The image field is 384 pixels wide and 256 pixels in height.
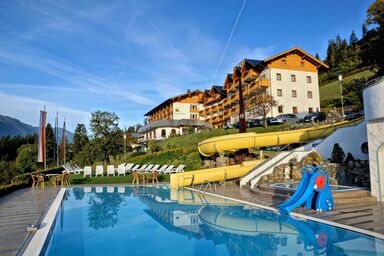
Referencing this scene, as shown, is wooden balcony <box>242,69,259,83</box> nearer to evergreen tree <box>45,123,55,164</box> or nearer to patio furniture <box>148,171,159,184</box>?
patio furniture <box>148,171,159,184</box>

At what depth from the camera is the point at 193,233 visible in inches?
288

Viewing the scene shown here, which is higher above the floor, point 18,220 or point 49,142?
point 49,142

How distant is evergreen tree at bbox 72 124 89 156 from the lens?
164ft

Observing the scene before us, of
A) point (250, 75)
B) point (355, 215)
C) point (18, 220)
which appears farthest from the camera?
point (250, 75)

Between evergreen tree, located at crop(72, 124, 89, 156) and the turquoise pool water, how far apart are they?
40978 mm

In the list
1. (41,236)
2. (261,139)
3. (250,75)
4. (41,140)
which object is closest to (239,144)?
(261,139)

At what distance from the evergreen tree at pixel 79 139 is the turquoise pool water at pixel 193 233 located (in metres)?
41.0

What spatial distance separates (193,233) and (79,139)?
47650 mm

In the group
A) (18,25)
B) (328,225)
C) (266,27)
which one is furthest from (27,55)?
(328,225)

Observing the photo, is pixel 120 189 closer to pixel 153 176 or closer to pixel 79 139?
pixel 153 176

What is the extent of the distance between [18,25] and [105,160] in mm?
22057

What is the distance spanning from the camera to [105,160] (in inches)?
1403

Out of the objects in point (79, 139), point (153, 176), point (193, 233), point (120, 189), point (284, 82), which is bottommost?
point (193, 233)

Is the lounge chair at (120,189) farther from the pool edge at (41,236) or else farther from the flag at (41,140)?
the pool edge at (41,236)
